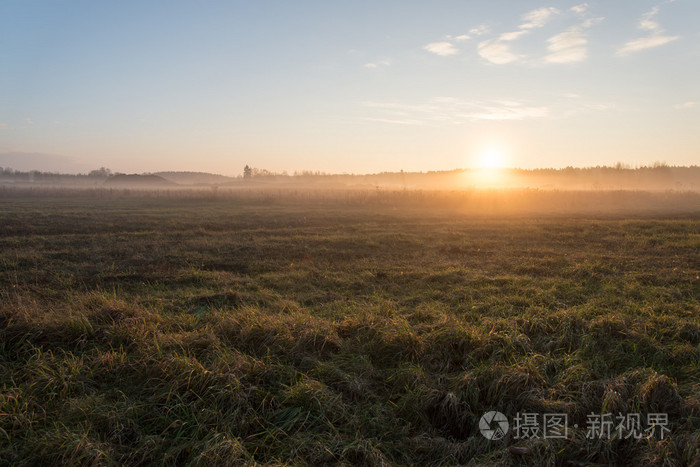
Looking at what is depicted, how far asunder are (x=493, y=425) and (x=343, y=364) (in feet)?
6.07

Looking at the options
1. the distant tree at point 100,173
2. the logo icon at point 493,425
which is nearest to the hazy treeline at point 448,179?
the distant tree at point 100,173

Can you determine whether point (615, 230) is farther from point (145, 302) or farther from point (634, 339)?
point (145, 302)

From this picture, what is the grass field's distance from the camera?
3461mm

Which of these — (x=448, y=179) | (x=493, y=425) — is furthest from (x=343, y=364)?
(x=448, y=179)

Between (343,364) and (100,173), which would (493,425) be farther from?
(100,173)

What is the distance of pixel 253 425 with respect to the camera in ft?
12.4

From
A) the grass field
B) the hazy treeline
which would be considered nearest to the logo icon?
the grass field

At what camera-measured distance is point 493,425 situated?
12.5ft

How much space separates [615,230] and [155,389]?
18757mm

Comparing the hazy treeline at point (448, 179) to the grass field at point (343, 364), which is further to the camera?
the hazy treeline at point (448, 179)

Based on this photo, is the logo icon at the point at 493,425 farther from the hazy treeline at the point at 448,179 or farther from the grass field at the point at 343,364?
the hazy treeline at the point at 448,179

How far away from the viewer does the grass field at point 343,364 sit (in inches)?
136

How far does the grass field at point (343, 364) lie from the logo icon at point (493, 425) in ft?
0.25

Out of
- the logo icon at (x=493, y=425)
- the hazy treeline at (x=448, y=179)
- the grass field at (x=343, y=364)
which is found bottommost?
the logo icon at (x=493, y=425)
